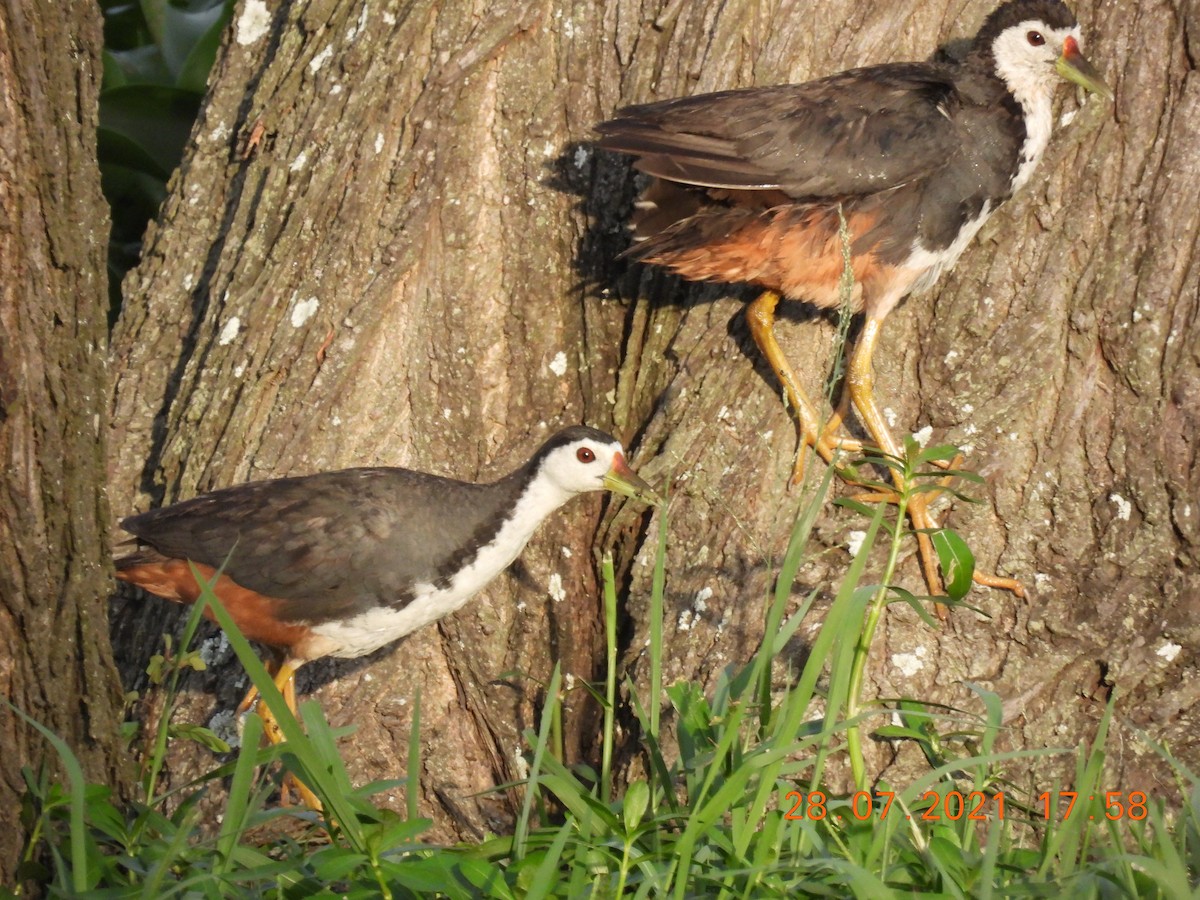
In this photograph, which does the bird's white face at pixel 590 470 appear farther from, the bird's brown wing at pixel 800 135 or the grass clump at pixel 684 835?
the grass clump at pixel 684 835

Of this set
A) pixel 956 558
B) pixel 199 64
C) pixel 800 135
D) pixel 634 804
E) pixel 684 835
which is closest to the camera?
pixel 684 835

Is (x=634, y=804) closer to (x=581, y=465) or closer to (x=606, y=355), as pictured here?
(x=581, y=465)

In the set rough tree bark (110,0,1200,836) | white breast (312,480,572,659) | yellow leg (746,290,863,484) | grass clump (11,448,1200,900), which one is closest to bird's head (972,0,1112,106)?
rough tree bark (110,0,1200,836)

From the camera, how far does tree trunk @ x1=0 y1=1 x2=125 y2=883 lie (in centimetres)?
297

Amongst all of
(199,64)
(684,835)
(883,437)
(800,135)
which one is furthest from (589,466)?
(199,64)

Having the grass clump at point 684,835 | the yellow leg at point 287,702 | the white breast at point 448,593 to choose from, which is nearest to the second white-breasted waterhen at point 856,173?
the white breast at point 448,593

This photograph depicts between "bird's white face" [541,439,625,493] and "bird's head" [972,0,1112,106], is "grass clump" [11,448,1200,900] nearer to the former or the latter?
"bird's white face" [541,439,625,493]

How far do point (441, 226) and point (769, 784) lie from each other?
2.58 metres

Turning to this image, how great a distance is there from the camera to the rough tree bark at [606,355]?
4211 millimetres

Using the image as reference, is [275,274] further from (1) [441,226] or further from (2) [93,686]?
(2) [93,686]

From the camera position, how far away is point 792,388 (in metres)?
4.31

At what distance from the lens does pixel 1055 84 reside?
178 inches

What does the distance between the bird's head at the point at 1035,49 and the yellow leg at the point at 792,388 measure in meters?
1.06

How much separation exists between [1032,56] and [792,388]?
1.33 m
